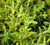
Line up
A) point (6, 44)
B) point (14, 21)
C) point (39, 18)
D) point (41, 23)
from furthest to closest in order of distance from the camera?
point (41, 23) < point (39, 18) < point (6, 44) < point (14, 21)

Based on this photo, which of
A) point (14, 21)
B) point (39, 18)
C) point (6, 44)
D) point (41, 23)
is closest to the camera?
point (14, 21)

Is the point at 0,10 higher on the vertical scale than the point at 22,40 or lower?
higher

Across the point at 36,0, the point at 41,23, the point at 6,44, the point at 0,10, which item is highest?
the point at 36,0

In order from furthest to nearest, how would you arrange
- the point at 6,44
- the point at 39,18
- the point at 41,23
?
the point at 41,23 → the point at 39,18 → the point at 6,44

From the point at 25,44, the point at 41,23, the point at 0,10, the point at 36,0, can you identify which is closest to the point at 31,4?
the point at 36,0

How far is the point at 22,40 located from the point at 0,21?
42 centimetres

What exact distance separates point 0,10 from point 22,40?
1.60 ft

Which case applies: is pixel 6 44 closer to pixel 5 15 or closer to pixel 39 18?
pixel 5 15

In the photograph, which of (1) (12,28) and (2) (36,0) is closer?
(1) (12,28)

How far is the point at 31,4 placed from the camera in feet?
4.14

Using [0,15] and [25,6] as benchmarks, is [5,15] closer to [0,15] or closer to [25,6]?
[0,15]

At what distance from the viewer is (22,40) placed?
1.04 metres

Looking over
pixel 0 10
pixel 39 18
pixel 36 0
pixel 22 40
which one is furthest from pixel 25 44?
pixel 36 0

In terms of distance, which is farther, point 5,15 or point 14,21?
point 5,15
